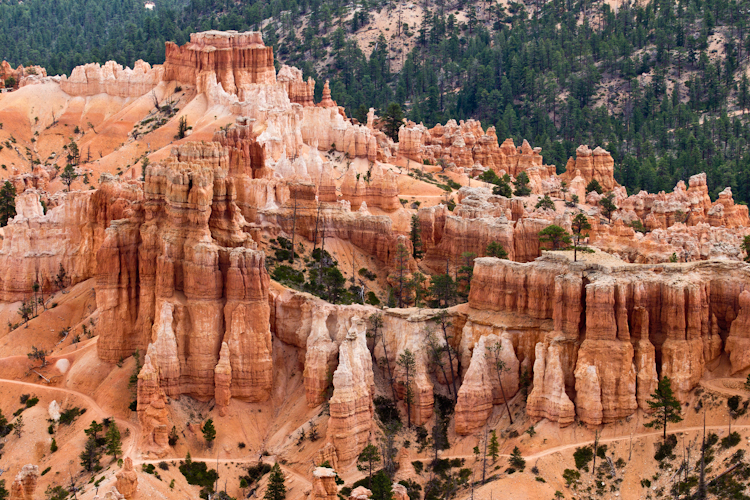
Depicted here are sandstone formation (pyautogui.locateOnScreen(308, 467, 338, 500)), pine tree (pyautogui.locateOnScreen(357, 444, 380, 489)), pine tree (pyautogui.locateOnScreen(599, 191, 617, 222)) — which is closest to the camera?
sandstone formation (pyautogui.locateOnScreen(308, 467, 338, 500))

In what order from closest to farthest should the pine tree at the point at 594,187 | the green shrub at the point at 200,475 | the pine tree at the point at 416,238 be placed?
the green shrub at the point at 200,475
the pine tree at the point at 416,238
the pine tree at the point at 594,187

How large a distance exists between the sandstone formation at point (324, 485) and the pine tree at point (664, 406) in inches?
800

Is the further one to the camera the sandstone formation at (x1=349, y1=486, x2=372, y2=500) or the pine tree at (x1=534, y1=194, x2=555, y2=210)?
the pine tree at (x1=534, y1=194, x2=555, y2=210)

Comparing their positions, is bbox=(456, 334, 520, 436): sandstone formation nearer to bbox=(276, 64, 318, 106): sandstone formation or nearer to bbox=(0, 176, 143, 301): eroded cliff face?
bbox=(0, 176, 143, 301): eroded cliff face

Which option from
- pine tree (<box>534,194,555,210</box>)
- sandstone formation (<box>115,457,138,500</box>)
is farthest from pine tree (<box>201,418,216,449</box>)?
pine tree (<box>534,194,555,210</box>)

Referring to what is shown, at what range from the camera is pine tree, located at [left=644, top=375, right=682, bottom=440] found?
238ft

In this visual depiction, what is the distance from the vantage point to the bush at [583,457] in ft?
237

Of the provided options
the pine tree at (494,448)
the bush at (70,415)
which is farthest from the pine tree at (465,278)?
the bush at (70,415)

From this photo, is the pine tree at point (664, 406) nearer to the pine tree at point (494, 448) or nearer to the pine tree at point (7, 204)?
the pine tree at point (494, 448)

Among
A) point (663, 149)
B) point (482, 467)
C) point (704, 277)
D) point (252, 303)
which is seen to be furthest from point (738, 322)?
point (663, 149)

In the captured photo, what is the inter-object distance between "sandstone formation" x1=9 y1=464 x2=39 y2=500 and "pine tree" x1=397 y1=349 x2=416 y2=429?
25346 mm

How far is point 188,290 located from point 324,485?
867 inches

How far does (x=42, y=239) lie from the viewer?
10788cm

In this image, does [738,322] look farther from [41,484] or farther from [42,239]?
[42,239]
